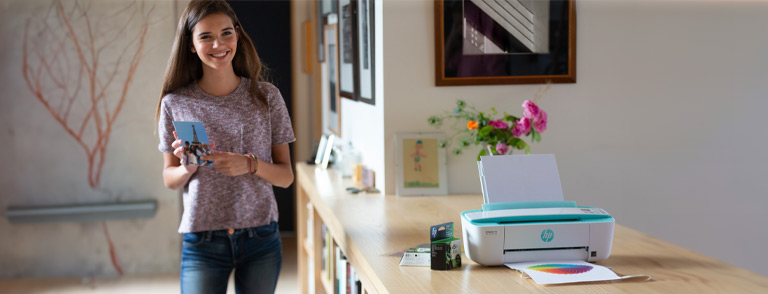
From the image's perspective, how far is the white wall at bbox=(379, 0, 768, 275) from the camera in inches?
119

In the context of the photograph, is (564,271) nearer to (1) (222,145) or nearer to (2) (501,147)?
(2) (501,147)

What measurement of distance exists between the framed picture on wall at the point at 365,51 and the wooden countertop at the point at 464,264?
0.60 metres

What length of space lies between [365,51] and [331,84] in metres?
1.20

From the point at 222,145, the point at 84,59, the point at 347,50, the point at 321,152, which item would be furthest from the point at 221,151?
the point at 84,59

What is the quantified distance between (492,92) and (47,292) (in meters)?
3.05

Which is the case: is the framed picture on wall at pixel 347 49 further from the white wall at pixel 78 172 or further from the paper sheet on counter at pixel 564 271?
the paper sheet on counter at pixel 564 271

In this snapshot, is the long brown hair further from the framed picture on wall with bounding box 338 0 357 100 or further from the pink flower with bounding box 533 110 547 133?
the framed picture on wall with bounding box 338 0 357 100

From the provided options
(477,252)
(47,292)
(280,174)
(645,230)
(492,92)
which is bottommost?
(47,292)

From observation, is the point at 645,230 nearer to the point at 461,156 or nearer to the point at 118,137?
the point at 461,156

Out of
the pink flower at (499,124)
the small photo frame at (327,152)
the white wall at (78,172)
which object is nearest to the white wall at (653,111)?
the pink flower at (499,124)

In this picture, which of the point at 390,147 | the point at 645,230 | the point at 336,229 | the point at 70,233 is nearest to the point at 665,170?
the point at 645,230

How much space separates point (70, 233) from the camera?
491 centimetres

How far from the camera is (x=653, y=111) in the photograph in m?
3.10

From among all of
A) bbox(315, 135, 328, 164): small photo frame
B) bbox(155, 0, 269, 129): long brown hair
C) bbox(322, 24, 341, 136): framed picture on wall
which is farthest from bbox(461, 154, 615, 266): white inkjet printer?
bbox(322, 24, 341, 136): framed picture on wall
